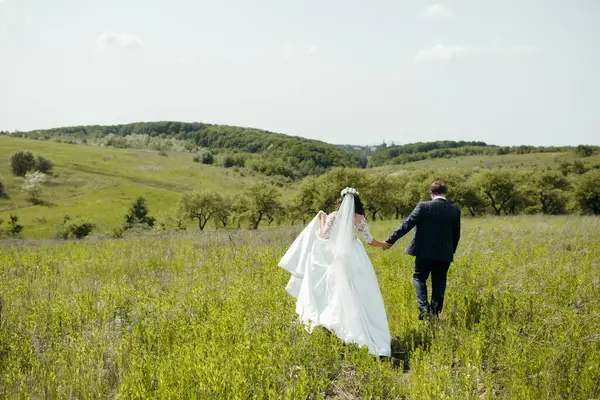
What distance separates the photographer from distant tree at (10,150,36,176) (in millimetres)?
88188

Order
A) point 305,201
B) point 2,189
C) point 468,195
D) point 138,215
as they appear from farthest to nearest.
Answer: point 2,189 < point 138,215 < point 305,201 < point 468,195

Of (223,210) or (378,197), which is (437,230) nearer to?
(378,197)

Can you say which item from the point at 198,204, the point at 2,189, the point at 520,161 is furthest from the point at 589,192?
the point at 2,189

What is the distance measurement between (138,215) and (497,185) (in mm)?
69601

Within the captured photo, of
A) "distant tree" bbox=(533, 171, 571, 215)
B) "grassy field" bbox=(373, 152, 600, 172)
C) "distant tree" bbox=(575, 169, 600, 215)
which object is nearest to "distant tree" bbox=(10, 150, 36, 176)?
"distant tree" bbox=(533, 171, 571, 215)

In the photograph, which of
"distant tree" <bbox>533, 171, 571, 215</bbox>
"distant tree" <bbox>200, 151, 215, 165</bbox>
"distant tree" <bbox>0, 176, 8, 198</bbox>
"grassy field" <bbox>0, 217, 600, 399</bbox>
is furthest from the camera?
"distant tree" <bbox>200, 151, 215, 165</bbox>

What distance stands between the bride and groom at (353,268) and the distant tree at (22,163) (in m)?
103

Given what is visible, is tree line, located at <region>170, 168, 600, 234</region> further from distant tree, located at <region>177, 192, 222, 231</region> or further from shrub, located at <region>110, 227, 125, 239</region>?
shrub, located at <region>110, 227, 125, 239</region>

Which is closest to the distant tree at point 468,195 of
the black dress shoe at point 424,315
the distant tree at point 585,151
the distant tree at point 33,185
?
the black dress shoe at point 424,315

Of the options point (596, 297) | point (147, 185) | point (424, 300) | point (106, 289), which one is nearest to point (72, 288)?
point (106, 289)

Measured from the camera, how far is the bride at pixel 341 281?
616 centimetres

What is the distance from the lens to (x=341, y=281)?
6508 millimetres

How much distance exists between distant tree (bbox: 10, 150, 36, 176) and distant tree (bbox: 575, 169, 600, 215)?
116m

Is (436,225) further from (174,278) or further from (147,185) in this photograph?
(147,185)
